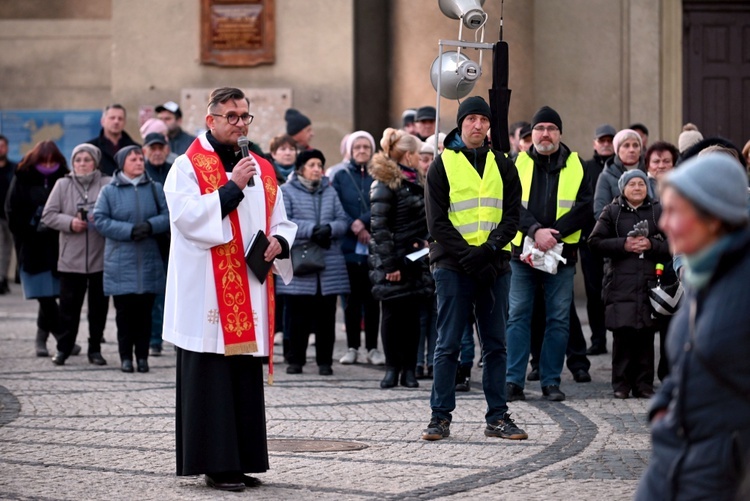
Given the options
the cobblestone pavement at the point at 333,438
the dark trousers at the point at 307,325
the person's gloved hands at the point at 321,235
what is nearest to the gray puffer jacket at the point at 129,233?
the cobblestone pavement at the point at 333,438

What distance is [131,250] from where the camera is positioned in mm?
12727

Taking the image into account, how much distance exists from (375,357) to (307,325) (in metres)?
0.90

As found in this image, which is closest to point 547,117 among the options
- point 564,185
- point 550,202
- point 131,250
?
point 564,185

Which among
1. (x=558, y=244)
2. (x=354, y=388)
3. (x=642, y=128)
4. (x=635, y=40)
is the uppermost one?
(x=635, y=40)

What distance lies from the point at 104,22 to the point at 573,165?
12356mm

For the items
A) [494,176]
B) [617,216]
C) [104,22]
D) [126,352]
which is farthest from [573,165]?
[104,22]

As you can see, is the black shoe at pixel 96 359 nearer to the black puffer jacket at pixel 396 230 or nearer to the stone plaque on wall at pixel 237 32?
the black puffer jacket at pixel 396 230

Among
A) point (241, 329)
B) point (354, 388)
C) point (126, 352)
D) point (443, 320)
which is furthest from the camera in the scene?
point (126, 352)

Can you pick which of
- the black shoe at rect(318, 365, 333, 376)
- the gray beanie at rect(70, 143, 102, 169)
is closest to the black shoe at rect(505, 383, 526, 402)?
the black shoe at rect(318, 365, 333, 376)

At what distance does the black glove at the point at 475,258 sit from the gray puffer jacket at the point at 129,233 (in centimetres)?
429

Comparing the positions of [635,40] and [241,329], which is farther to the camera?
[635,40]

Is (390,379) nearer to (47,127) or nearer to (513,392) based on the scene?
(513,392)

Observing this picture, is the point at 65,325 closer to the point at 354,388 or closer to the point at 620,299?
the point at 354,388

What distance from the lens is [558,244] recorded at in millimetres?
10977
